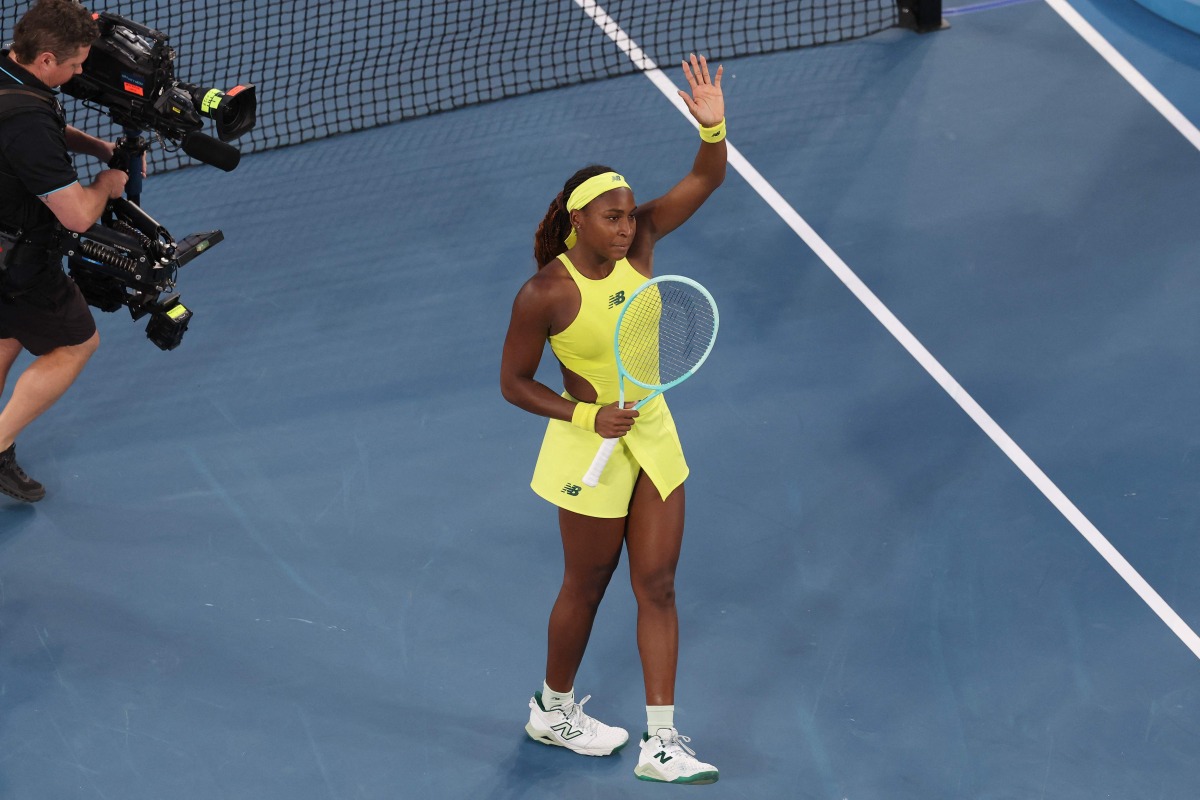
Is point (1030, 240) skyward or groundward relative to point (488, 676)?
skyward

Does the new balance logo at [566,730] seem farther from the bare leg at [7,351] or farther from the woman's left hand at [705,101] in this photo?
the bare leg at [7,351]

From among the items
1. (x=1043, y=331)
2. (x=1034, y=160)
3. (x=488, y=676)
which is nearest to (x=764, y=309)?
(x=1043, y=331)

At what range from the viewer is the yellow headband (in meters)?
4.50

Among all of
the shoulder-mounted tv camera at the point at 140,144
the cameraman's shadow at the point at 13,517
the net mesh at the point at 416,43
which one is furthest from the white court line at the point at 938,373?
the cameraman's shadow at the point at 13,517

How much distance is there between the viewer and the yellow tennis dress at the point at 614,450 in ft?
15.3

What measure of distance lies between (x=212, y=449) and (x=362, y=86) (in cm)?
341

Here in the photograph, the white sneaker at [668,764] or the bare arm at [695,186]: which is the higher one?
the bare arm at [695,186]

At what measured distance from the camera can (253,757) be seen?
207 inches

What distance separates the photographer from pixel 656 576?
4.82 metres

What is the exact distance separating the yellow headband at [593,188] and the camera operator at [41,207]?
208 centimetres

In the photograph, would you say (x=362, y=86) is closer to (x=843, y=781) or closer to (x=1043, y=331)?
(x=1043, y=331)

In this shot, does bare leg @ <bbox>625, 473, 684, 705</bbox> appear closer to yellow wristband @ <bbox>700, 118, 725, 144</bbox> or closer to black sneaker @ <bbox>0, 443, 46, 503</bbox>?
yellow wristband @ <bbox>700, 118, 725, 144</bbox>

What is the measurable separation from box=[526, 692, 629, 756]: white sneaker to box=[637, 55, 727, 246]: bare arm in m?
1.74

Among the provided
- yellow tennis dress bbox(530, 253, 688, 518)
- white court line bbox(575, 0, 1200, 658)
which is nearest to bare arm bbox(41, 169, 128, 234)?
yellow tennis dress bbox(530, 253, 688, 518)
